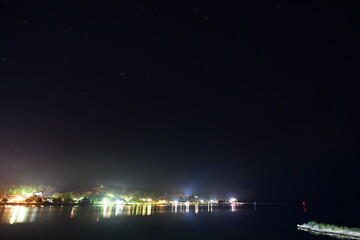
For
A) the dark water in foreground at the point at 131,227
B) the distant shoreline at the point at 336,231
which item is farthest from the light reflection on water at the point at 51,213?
the distant shoreline at the point at 336,231

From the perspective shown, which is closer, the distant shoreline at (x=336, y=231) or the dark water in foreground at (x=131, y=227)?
the dark water in foreground at (x=131, y=227)

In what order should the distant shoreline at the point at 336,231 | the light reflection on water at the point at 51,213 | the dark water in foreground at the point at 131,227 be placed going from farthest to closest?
the light reflection on water at the point at 51,213
the distant shoreline at the point at 336,231
the dark water in foreground at the point at 131,227

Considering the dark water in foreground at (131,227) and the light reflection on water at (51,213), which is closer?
the dark water in foreground at (131,227)

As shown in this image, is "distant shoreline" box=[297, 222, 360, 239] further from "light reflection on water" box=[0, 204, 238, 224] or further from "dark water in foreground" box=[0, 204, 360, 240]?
"light reflection on water" box=[0, 204, 238, 224]

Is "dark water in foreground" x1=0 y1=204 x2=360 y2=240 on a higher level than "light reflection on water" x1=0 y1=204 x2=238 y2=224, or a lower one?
lower

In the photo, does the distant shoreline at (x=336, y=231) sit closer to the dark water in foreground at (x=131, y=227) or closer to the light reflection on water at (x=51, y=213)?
the dark water in foreground at (x=131, y=227)

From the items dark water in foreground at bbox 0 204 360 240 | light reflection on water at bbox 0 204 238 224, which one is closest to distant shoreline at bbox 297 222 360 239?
dark water in foreground at bbox 0 204 360 240

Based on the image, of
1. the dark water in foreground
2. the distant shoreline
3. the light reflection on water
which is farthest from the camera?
the light reflection on water

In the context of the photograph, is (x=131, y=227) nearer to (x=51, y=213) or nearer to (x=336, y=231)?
(x=336, y=231)

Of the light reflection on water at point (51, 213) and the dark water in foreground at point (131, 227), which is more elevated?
the light reflection on water at point (51, 213)

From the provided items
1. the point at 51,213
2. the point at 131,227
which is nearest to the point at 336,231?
the point at 131,227

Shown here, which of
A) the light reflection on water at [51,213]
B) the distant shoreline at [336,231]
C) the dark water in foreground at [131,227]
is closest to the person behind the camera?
the dark water in foreground at [131,227]

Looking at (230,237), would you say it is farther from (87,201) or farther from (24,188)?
(24,188)

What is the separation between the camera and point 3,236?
31312 millimetres
